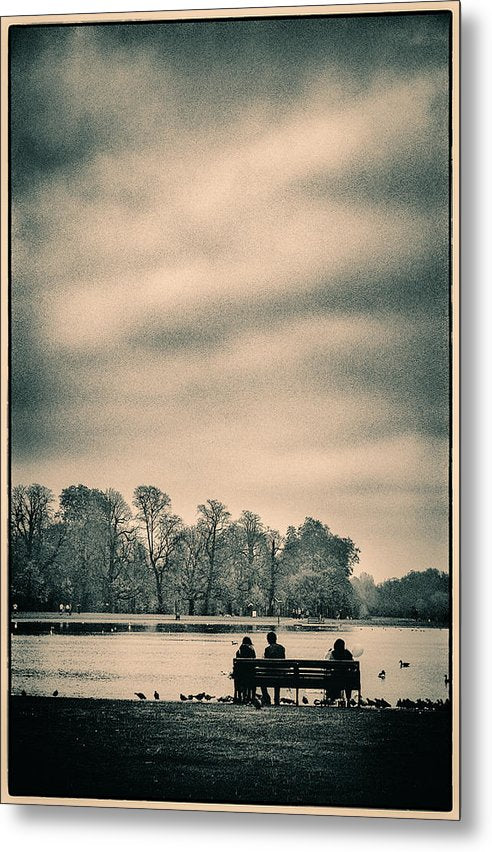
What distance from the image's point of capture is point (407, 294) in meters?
3.35

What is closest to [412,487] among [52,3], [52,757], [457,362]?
[457,362]

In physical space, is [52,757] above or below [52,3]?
below

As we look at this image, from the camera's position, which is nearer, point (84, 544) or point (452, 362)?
point (452, 362)

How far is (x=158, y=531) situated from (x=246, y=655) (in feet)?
1.36

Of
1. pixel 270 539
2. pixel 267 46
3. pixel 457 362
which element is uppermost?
pixel 267 46

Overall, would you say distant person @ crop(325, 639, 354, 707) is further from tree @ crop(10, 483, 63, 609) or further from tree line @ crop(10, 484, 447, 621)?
tree @ crop(10, 483, 63, 609)

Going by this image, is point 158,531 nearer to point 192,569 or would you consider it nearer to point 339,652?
point 192,569

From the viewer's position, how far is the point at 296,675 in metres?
3.36

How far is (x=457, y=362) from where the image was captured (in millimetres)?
3312

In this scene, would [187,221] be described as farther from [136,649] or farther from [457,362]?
[136,649]

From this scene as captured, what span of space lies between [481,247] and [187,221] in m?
0.81

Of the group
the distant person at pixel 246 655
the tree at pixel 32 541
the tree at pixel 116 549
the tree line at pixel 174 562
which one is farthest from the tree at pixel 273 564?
the tree at pixel 32 541

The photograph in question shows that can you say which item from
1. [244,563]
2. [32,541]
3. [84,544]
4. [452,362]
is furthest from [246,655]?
[452,362]

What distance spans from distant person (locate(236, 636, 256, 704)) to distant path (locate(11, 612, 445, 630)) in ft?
0.15
